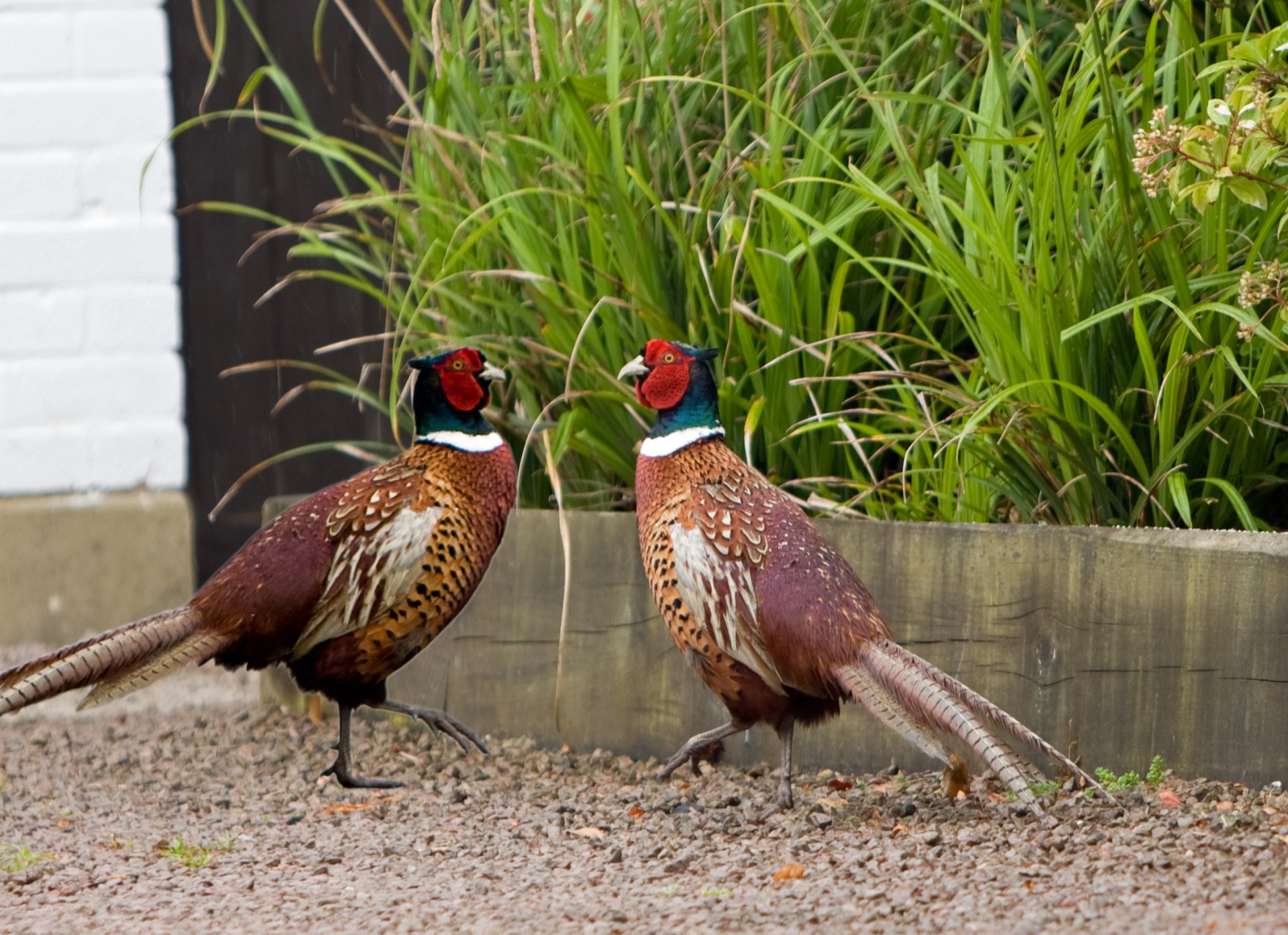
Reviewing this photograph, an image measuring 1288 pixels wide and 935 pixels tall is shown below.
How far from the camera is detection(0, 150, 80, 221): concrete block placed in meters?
4.22

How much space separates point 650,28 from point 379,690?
1.67 meters

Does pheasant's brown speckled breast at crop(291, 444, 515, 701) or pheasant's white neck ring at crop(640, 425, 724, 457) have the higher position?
pheasant's white neck ring at crop(640, 425, 724, 457)

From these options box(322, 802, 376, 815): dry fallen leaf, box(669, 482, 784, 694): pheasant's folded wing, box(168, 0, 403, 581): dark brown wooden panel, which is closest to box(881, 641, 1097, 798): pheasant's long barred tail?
box(669, 482, 784, 694): pheasant's folded wing

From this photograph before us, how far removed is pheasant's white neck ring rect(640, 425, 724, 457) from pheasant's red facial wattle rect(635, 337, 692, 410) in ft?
0.17

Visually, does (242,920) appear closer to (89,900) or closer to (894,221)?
(89,900)

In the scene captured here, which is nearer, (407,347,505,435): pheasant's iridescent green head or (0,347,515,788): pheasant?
(0,347,515,788): pheasant

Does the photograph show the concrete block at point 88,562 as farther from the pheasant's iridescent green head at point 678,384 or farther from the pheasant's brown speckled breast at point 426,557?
the pheasant's iridescent green head at point 678,384

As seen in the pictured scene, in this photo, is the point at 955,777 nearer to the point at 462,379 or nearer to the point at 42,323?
the point at 462,379

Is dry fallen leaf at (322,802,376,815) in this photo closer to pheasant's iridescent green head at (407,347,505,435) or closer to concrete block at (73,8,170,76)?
pheasant's iridescent green head at (407,347,505,435)

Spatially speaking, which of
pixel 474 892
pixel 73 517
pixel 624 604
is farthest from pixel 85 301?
pixel 474 892

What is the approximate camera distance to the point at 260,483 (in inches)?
182

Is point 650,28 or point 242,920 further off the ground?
point 650,28

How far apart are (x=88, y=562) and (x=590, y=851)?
8.55ft

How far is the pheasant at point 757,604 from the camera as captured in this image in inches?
89.0
